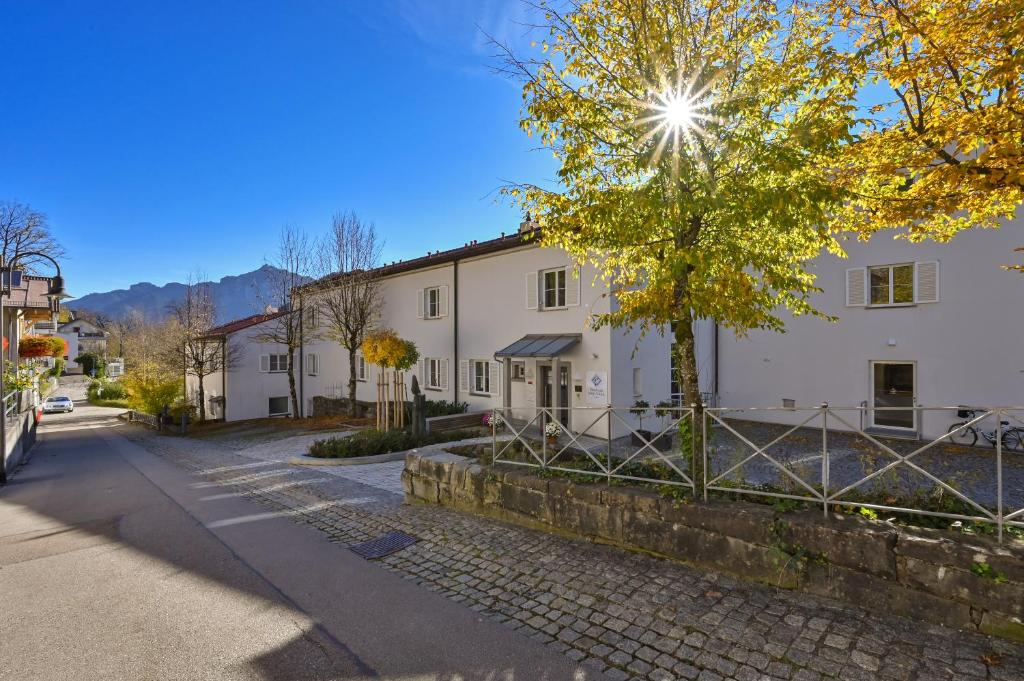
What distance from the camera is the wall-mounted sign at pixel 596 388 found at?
14.2 meters

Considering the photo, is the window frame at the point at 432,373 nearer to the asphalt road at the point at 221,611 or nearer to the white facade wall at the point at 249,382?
the asphalt road at the point at 221,611

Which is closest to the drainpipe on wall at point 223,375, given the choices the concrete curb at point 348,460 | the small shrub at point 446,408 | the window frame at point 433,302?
the window frame at point 433,302

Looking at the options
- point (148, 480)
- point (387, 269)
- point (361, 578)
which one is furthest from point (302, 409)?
point (361, 578)

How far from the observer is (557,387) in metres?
15.3

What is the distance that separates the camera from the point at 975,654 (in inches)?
133

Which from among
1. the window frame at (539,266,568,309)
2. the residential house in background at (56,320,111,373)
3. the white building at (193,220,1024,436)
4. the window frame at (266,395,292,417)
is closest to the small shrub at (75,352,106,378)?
the residential house in background at (56,320,111,373)

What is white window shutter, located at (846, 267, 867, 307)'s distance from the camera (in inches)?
573

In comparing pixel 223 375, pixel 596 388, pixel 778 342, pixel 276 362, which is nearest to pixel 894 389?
pixel 778 342

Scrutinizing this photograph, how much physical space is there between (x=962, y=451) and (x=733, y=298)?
11.3 metres

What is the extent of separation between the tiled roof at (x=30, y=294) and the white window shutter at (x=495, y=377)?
12384mm

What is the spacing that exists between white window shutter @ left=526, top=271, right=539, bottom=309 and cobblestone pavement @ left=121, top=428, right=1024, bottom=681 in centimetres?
1002

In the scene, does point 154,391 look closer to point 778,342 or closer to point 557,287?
point 557,287

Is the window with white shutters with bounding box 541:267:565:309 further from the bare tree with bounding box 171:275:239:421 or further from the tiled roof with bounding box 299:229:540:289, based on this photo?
the bare tree with bounding box 171:275:239:421

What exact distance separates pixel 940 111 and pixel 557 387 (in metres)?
10.9
